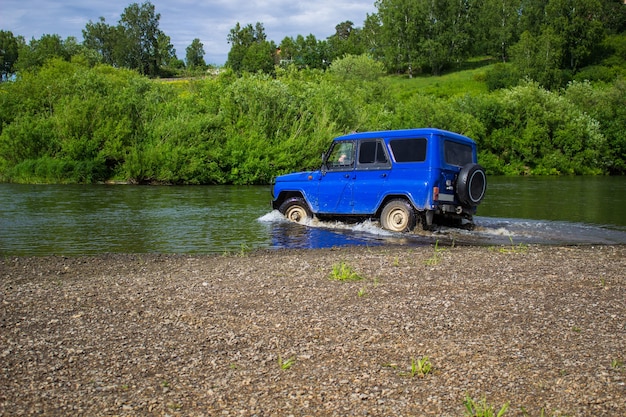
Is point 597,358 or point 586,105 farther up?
point 586,105

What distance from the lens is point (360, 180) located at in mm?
16391

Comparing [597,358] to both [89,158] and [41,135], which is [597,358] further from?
[41,135]

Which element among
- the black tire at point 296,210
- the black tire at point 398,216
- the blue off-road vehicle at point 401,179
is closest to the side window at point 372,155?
the blue off-road vehicle at point 401,179

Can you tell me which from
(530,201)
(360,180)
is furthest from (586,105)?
(360,180)

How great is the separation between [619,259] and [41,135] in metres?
41.8

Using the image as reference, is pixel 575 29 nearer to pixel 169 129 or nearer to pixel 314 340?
pixel 169 129

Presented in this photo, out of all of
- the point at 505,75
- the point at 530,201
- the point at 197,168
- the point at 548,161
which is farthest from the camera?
the point at 505,75

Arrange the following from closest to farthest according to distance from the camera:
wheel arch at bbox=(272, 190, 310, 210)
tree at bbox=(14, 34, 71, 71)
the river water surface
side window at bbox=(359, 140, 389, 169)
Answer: the river water surface < side window at bbox=(359, 140, 389, 169) < wheel arch at bbox=(272, 190, 310, 210) < tree at bbox=(14, 34, 71, 71)

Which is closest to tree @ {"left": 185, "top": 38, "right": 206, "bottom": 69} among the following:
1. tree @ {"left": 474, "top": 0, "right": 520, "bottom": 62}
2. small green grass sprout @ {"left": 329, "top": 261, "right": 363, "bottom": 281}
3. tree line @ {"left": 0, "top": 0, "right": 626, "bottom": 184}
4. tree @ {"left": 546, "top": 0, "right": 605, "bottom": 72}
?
tree line @ {"left": 0, "top": 0, "right": 626, "bottom": 184}

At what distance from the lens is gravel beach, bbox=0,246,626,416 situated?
15.9 feet

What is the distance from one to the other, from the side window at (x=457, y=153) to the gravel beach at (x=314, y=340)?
5.59 meters

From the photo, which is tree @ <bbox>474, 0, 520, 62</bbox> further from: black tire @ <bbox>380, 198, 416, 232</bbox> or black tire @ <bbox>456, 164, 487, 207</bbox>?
black tire @ <bbox>380, 198, 416, 232</bbox>

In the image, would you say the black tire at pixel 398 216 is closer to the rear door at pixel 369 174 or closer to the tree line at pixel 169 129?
the rear door at pixel 369 174

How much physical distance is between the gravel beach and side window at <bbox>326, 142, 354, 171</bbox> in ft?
21.2
